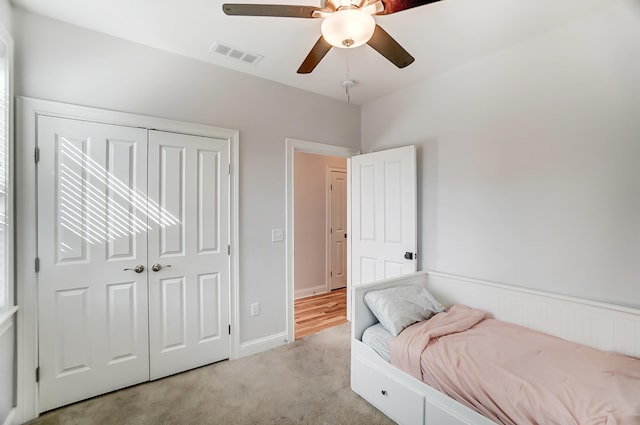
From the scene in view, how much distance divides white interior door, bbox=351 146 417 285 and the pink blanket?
98cm

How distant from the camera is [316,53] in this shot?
1787mm

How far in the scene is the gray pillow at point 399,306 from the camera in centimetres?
210

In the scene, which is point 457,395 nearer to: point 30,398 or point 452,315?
point 452,315

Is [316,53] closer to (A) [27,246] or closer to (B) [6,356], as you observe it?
(A) [27,246]

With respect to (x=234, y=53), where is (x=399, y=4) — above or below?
below

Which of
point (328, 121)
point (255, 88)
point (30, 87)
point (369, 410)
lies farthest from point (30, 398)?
point (328, 121)

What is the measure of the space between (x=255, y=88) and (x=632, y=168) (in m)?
2.92

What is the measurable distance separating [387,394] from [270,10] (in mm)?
2350

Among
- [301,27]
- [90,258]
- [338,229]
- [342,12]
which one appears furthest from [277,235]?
[338,229]

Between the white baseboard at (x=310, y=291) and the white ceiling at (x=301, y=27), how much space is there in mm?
3242

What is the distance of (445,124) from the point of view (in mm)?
Result: 2826

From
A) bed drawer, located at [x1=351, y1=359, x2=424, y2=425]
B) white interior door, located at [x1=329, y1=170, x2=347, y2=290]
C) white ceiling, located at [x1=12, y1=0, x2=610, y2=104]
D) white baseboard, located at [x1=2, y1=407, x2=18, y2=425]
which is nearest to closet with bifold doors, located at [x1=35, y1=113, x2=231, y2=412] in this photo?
white baseboard, located at [x1=2, y1=407, x2=18, y2=425]

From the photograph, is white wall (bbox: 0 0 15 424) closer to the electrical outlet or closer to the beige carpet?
the beige carpet

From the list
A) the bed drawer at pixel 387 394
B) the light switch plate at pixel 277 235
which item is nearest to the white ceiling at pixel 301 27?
the light switch plate at pixel 277 235
